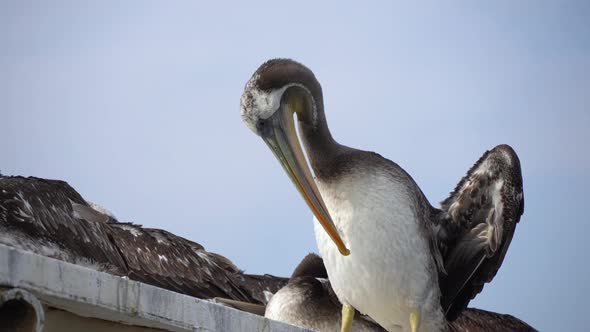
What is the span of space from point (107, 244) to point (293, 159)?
3.17 m

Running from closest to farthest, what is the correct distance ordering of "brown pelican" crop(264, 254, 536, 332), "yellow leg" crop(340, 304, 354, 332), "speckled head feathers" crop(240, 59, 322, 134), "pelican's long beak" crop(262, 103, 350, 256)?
1. "pelican's long beak" crop(262, 103, 350, 256)
2. "speckled head feathers" crop(240, 59, 322, 134)
3. "yellow leg" crop(340, 304, 354, 332)
4. "brown pelican" crop(264, 254, 536, 332)

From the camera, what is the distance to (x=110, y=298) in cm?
295

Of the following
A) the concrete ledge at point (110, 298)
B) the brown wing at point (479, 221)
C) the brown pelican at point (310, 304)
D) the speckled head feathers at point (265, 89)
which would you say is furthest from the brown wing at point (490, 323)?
the concrete ledge at point (110, 298)

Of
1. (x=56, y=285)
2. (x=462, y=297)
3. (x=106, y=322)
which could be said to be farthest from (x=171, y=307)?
(x=462, y=297)

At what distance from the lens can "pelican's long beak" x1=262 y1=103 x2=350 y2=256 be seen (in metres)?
6.20

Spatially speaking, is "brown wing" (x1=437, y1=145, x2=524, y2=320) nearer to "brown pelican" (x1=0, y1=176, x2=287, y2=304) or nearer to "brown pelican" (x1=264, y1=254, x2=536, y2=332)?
"brown pelican" (x1=264, y1=254, x2=536, y2=332)

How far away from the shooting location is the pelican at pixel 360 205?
20.6 feet

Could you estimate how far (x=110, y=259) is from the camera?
29.5 feet

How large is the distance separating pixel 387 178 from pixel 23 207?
10.7 ft

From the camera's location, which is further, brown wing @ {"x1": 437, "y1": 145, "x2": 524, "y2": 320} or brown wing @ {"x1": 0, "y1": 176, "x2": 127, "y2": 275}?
brown wing @ {"x1": 0, "y1": 176, "x2": 127, "y2": 275}

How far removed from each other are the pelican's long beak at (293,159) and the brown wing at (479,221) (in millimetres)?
1173

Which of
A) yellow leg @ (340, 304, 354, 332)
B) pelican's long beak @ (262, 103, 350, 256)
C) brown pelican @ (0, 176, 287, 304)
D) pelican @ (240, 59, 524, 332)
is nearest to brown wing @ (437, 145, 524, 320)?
pelican @ (240, 59, 524, 332)

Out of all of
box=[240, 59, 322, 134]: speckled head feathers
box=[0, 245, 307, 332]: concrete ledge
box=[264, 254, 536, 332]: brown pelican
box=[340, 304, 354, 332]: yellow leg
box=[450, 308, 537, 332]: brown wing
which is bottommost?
box=[0, 245, 307, 332]: concrete ledge

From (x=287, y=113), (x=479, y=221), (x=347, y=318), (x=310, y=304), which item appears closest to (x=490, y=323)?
(x=310, y=304)
